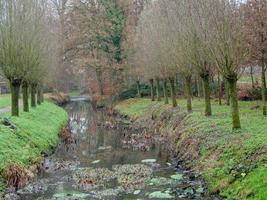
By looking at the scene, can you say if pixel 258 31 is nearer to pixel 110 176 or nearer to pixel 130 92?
pixel 110 176

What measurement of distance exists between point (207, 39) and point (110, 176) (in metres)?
9.20

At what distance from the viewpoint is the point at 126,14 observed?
204ft

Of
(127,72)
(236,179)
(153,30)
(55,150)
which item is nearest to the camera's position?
(236,179)

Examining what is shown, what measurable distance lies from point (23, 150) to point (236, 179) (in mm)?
11816

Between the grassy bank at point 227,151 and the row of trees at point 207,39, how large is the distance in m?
1.54

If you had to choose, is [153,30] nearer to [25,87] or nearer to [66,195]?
[25,87]

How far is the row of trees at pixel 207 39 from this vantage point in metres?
21.5

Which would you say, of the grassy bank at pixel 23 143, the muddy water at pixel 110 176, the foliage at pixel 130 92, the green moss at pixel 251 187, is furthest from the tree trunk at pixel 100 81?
the green moss at pixel 251 187

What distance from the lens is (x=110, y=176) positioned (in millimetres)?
20984

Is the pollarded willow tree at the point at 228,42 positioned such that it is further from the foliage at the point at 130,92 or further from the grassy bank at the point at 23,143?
the foliage at the point at 130,92

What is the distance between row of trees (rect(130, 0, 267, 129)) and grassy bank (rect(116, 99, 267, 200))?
1536 mm

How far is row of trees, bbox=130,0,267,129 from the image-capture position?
2153 centimetres

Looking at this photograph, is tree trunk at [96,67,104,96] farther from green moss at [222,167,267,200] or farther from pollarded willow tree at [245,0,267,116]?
green moss at [222,167,267,200]

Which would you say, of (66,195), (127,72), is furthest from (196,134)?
(127,72)
